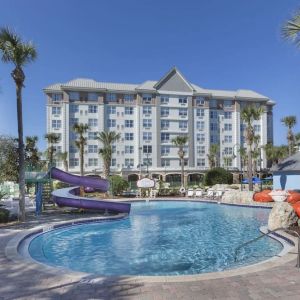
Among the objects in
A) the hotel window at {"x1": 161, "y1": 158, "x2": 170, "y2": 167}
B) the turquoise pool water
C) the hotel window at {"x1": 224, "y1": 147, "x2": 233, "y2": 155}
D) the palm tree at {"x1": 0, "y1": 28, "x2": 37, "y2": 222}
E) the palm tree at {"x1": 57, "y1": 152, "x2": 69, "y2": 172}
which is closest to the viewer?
the turquoise pool water

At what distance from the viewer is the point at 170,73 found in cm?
6500

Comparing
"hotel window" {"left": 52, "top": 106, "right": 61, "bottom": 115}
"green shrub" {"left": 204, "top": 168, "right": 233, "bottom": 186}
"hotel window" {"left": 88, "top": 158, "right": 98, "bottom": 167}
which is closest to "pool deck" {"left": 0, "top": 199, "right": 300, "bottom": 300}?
"green shrub" {"left": 204, "top": 168, "right": 233, "bottom": 186}

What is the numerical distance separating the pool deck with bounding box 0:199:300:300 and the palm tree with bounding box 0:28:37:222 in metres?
9.36

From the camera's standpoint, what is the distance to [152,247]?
12305 millimetres

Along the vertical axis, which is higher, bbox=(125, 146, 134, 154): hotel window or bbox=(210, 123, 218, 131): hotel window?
bbox=(210, 123, 218, 131): hotel window

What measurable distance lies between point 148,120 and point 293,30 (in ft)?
176

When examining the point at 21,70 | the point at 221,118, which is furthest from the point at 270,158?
the point at 21,70

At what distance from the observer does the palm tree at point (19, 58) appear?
15898 mm

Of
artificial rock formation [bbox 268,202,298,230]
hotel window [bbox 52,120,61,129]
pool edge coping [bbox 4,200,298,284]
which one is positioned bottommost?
pool edge coping [bbox 4,200,298,284]

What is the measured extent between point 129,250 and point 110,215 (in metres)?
8.85

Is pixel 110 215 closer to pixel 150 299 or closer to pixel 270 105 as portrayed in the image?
pixel 150 299

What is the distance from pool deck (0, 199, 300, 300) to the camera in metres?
5.94

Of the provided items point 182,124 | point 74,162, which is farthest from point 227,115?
point 74,162

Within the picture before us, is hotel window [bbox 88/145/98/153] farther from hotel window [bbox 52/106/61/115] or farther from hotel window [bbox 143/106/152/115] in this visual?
hotel window [bbox 143/106/152/115]
